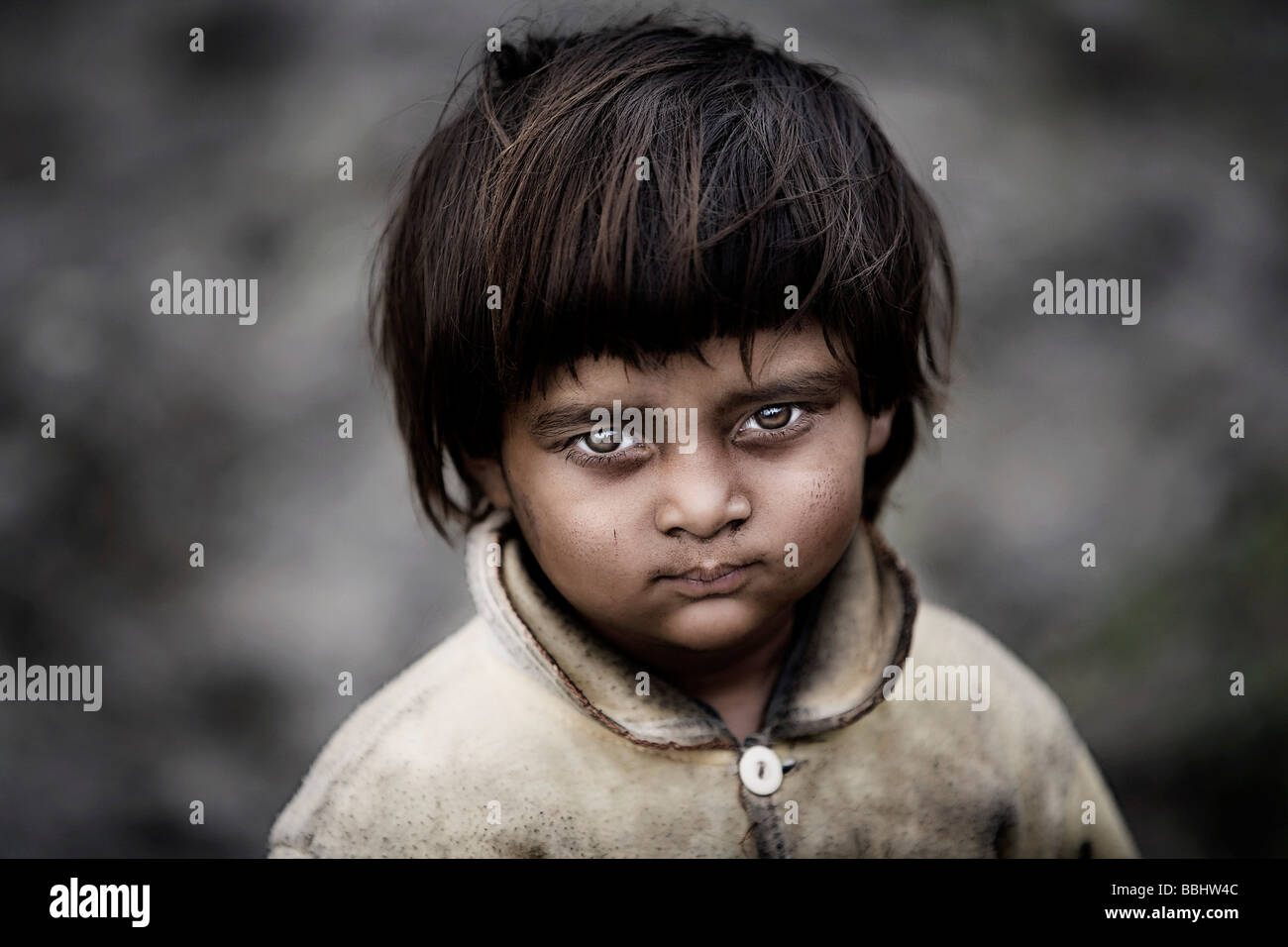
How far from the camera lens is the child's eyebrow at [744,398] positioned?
0.96 metres

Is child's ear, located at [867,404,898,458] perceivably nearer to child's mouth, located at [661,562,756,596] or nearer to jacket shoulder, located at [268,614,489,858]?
child's mouth, located at [661,562,756,596]

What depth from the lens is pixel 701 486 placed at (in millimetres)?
948

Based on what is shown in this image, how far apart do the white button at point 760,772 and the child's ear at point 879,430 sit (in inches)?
12.9

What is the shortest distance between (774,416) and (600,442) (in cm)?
15

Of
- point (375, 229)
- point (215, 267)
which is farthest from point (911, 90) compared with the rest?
point (215, 267)

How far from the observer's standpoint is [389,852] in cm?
112

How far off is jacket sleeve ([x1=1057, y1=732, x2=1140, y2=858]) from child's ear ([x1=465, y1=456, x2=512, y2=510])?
2.35 feet

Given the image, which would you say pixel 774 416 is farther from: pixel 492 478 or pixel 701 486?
pixel 492 478

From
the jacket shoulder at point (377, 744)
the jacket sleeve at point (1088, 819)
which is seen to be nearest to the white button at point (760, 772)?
the jacket shoulder at point (377, 744)

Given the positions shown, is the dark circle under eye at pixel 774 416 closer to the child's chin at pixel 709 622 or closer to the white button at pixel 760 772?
the child's chin at pixel 709 622

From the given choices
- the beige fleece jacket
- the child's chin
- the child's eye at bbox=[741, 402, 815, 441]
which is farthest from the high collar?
the child's eye at bbox=[741, 402, 815, 441]

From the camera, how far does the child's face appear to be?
0.96 meters

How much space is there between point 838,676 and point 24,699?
1.27 metres
